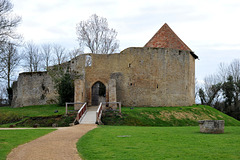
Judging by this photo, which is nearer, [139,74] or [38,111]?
[38,111]

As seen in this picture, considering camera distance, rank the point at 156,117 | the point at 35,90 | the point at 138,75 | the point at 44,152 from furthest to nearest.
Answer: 1. the point at 35,90
2. the point at 138,75
3. the point at 156,117
4. the point at 44,152

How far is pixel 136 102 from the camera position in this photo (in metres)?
29.3

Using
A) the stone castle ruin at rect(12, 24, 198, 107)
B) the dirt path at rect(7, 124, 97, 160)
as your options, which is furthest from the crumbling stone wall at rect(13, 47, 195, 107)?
the dirt path at rect(7, 124, 97, 160)

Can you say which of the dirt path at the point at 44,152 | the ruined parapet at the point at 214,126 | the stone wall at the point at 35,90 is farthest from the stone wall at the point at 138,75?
the dirt path at the point at 44,152

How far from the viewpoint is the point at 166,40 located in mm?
33281

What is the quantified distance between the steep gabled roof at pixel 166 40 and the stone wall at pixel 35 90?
13.5 metres

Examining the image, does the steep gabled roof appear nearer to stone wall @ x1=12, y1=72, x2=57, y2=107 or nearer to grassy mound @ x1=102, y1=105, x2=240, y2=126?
grassy mound @ x1=102, y1=105, x2=240, y2=126

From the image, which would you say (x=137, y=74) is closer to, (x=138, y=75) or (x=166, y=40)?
(x=138, y=75)

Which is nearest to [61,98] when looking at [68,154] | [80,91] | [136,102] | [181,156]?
[80,91]

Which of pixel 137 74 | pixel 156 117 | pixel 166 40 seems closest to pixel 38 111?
pixel 137 74

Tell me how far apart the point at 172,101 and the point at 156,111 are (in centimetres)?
492

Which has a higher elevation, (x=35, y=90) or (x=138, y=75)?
(x=138, y=75)

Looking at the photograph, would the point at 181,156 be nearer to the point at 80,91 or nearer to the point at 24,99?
the point at 80,91

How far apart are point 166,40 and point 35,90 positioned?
1808cm
